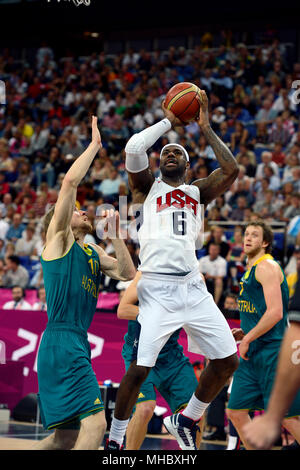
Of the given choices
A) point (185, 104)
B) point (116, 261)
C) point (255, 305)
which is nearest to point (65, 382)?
point (116, 261)

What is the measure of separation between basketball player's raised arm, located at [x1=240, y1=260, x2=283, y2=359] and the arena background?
12.0 feet

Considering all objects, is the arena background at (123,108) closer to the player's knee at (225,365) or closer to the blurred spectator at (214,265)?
the blurred spectator at (214,265)

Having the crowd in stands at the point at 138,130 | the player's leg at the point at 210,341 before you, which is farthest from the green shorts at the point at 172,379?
the crowd in stands at the point at 138,130

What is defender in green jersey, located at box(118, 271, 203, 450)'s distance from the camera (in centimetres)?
634

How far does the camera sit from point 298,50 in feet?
68.7

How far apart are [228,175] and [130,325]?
184cm

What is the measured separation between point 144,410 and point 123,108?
1534 centimetres

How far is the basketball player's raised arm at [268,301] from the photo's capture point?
20.4 ft

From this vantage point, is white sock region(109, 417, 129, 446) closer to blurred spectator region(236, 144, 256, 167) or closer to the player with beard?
the player with beard

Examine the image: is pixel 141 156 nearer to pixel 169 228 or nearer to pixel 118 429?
pixel 169 228

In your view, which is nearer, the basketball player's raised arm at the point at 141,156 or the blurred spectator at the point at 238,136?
the basketball player's raised arm at the point at 141,156

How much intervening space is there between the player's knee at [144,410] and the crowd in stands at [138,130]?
550 cm

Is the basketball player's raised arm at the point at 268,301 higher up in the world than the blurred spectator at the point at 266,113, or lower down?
lower down

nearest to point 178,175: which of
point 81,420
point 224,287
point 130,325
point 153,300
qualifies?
point 153,300
